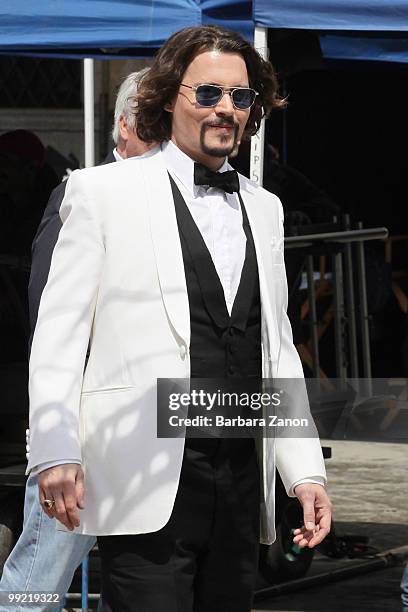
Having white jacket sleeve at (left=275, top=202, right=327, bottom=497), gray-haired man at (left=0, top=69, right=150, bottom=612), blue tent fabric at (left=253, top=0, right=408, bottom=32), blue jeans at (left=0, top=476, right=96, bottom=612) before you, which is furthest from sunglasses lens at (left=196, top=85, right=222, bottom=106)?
blue tent fabric at (left=253, top=0, right=408, bottom=32)

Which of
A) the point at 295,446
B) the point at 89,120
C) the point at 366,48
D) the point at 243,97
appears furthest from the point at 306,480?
the point at 89,120

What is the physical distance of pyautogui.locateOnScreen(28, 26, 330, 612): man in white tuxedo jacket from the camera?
9.34 feet

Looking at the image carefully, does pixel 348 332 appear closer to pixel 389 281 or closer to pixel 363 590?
pixel 389 281

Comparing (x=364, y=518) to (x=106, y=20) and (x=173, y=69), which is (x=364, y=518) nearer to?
(x=106, y=20)

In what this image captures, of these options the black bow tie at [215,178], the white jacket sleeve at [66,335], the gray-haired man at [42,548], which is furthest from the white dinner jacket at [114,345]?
the gray-haired man at [42,548]

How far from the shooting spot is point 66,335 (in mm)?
2855

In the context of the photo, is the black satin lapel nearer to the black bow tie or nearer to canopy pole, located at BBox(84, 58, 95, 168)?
the black bow tie

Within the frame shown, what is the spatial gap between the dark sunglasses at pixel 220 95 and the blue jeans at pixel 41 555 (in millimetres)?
1541

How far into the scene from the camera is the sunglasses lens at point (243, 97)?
307 cm

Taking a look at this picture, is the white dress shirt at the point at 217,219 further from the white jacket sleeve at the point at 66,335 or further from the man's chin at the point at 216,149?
the white jacket sleeve at the point at 66,335

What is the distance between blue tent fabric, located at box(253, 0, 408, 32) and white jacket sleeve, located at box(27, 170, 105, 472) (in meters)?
2.05

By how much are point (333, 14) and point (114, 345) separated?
2.35 m

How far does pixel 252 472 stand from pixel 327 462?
5.98 m

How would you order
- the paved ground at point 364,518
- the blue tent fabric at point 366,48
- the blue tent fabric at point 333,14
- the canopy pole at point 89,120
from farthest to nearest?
the canopy pole at point 89,120
the paved ground at point 364,518
the blue tent fabric at point 366,48
the blue tent fabric at point 333,14
